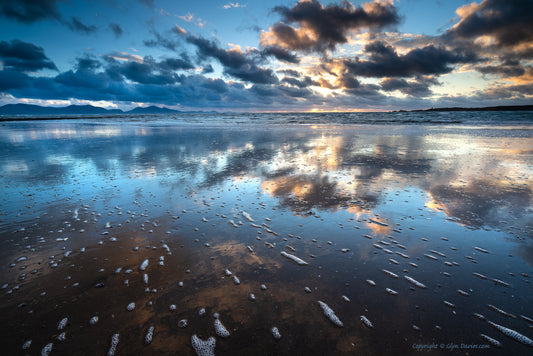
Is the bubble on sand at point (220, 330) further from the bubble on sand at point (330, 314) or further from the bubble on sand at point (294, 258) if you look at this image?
the bubble on sand at point (294, 258)

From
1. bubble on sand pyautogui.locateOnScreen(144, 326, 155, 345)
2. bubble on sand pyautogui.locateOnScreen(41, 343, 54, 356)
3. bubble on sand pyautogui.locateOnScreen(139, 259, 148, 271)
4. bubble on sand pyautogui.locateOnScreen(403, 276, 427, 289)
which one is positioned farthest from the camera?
bubble on sand pyautogui.locateOnScreen(139, 259, 148, 271)

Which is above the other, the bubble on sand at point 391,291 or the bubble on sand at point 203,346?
the bubble on sand at point 391,291

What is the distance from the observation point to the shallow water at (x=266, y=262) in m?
2.88

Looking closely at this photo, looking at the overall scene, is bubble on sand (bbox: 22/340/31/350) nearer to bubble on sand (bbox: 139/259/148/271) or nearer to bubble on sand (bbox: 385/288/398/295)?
bubble on sand (bbox: 139/259/148/271)

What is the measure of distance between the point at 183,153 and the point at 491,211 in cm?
1453

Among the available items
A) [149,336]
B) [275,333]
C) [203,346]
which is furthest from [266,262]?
[149,336]

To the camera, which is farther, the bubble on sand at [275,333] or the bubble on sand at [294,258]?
the bubble on sand at [294,258]

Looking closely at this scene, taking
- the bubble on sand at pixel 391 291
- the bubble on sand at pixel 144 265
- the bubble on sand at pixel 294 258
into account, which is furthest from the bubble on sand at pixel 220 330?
the bubble on sand at pixel 391 291

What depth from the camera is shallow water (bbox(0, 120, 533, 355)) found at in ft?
9.46

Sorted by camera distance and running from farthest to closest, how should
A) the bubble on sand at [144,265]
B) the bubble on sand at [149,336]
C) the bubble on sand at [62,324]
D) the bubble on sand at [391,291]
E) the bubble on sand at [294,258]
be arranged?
the bubble on sand at [294,258]
the bubble on sand at [144,265]
the bubble on sand at [391,291]
the bubble on sand at [62,324]
the bubble on sand at [149,336]

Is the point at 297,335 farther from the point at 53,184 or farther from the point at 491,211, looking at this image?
the point at 53,184

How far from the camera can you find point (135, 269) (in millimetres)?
4086

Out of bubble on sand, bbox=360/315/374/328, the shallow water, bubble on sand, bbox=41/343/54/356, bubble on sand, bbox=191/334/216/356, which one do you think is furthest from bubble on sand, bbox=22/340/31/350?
bubble on sand, bbox=360/315/374/328

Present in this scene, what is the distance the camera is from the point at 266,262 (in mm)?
4270
